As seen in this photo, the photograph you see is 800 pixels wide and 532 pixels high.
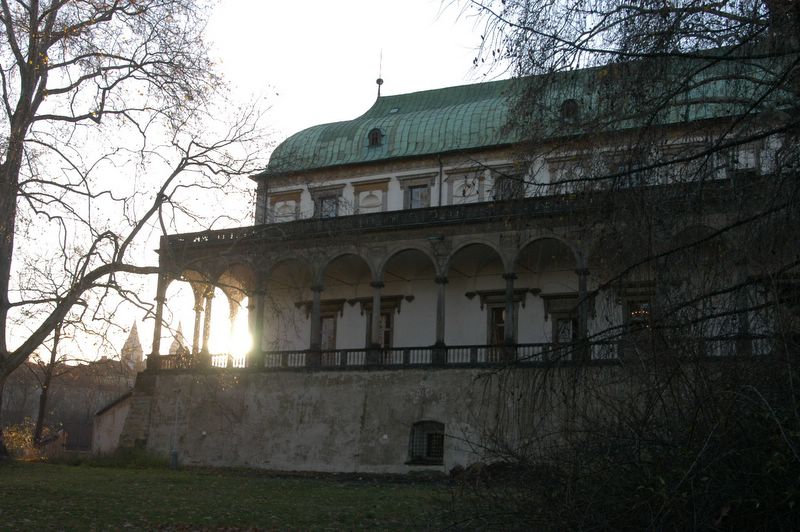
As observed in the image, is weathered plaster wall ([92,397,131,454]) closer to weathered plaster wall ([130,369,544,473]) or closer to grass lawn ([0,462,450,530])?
weathered plaster wall ([130,369,544,473])

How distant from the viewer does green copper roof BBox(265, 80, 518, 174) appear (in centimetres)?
3445

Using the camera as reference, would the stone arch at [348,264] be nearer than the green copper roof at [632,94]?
No

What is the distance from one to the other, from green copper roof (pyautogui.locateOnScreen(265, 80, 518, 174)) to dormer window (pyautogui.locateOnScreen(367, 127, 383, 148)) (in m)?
0.13

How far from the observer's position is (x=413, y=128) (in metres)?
36.0

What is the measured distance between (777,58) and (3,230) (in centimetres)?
1521

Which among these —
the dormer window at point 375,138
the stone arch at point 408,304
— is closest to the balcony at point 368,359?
the stone arch at point 408,304

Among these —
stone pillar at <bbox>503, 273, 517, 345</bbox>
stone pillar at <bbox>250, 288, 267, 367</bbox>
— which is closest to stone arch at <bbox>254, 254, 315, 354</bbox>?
stone pillar at <bbox>250, 288, 267, 367</bbox>

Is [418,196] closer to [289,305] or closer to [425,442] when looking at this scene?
[289,305]

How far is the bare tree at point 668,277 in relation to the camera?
6.07m

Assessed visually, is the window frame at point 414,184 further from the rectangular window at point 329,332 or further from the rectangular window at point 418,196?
the rectangular window at point 329,332

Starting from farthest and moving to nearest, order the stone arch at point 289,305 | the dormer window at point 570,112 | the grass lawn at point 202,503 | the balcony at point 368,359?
the stone arch at point 289,305 → the balcony at point 368,359 → the grass lawn at point 202,503 → the dormer window at point 570,112

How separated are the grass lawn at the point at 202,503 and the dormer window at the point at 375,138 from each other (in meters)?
17.0

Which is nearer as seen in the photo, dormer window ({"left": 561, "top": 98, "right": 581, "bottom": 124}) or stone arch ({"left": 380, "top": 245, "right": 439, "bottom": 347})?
dormer window ({"left": 561, "top": 98, "right": 581, "bottom": 124})

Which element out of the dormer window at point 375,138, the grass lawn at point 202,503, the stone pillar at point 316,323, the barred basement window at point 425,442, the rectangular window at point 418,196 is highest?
the dormer window at point 375,138
